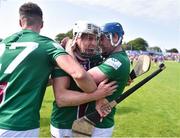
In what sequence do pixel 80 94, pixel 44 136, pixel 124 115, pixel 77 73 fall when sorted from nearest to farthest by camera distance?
pixel 77 73 → pixel 80 94 → pixel 44 136 → pixel 124 115

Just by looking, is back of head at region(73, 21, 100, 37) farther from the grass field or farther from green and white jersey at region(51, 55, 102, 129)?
the grass field

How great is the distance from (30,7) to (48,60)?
58 cm

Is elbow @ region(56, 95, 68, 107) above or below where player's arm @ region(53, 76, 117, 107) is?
below

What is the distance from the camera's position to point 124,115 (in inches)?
498

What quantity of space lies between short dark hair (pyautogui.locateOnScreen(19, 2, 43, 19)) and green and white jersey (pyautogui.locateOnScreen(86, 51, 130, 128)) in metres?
0.85

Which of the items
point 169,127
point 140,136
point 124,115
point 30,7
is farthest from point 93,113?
point 124,115

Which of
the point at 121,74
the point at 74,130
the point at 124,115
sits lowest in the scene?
the point at 124,115

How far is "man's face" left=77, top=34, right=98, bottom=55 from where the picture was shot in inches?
174

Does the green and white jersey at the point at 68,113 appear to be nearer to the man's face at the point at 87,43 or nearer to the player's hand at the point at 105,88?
the man's face at the point at 87,43

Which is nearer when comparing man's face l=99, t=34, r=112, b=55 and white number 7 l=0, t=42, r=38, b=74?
white number 7 l=0, t=42, r=38, b=74

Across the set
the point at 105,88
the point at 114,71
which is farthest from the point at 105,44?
the point at 105,88

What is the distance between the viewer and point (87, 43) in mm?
4438

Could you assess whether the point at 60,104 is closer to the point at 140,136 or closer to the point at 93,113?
the point at 93,113

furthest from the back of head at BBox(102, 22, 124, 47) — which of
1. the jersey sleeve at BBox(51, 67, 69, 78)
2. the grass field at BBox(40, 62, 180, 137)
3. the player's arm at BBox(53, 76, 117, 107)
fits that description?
the grass field at BBox(40, 62, 180, 137)
